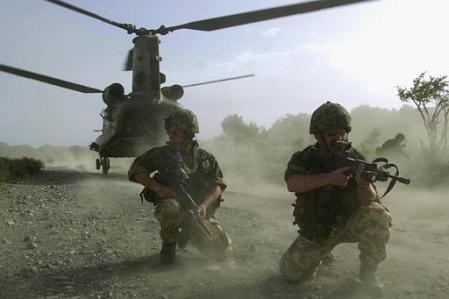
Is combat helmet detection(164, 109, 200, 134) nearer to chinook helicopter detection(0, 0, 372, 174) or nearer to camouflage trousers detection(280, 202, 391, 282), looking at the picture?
camouflage trousers detection(280, 202, 391, 282)

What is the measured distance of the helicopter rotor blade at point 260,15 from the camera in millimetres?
5182

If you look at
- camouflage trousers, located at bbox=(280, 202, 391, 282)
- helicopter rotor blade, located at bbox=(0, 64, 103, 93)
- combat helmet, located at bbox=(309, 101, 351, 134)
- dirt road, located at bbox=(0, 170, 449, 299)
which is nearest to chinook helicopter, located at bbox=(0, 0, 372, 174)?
helicopter rotor blade, located at bbox=(0, 64, 103, 93)

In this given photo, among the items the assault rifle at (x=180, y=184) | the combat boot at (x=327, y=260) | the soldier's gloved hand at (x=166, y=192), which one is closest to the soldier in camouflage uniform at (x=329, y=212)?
the combat boot at (x=327, y=260)

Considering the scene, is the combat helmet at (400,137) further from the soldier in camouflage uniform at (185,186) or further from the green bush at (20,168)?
the green bush at (20,168)

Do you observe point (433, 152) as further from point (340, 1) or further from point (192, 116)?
point (192, 116)

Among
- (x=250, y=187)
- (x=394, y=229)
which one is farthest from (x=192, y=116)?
(x=250, y=187)

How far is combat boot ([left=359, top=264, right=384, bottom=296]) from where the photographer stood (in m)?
3.28

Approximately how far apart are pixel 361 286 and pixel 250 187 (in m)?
8.23

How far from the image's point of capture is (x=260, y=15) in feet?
20.3

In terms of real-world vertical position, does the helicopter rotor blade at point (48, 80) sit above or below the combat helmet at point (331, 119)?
above

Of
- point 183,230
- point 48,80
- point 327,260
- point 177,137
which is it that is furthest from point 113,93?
point 327,260

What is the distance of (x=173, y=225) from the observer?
3820mm

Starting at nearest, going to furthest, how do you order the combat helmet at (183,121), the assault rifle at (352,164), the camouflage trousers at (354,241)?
the assault rifle at (352,164) < the camouflage trousers at (354,241) < the combat helmet at (183,121)

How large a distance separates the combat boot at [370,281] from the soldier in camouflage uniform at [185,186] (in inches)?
49.3
